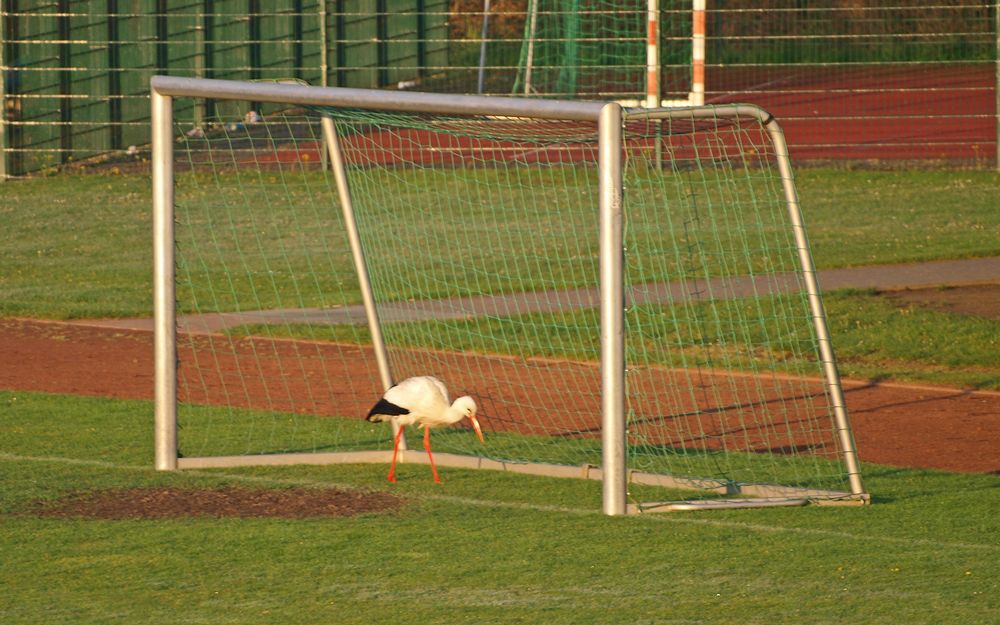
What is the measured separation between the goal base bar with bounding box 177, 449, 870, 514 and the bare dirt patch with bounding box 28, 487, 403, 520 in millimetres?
554

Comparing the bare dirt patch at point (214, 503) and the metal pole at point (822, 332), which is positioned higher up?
the metal pole at point (822, 332)

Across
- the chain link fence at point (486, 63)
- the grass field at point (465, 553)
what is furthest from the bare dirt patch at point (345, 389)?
the chain link fence at point (486, 63)

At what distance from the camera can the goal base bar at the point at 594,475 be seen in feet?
22.7

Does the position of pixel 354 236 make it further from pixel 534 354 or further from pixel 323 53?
pixel 323 53

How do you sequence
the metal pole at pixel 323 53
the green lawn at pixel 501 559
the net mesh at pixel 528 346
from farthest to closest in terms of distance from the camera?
the metal pole at pixel 323 53, the net mesh at pixel 528 346, the green lawn at pixel 501 559

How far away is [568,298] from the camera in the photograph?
36.5ft

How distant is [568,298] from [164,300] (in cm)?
396

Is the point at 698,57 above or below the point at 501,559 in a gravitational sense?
above

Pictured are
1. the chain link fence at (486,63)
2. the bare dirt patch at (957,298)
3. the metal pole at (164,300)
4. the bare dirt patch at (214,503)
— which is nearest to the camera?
the bare dirt patch at (214,503)

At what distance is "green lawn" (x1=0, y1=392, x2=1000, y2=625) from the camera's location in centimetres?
541

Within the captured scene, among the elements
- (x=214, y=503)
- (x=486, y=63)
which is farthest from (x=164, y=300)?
(x=486, y=63)

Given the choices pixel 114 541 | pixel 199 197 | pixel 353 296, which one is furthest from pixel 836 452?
pixel 199 197

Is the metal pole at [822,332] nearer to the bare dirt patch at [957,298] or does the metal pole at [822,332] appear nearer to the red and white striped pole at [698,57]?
the bare dirt patch at [957,298]

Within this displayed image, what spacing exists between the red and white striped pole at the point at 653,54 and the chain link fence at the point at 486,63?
0.16 feet
